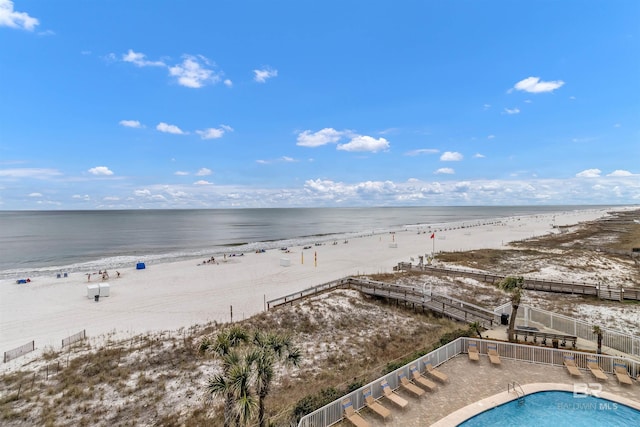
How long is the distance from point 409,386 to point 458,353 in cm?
447

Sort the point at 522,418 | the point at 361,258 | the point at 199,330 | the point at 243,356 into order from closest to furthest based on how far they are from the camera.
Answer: the point at 243,356, the point at 522,418, the point at 199,330, the point at 361,258

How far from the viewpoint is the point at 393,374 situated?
489 inches

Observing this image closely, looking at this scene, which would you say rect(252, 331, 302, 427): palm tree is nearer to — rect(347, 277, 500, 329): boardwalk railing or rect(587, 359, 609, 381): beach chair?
rect(587, 359, 609, 381): beach chair

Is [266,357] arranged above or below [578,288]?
above

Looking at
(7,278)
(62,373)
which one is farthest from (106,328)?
(7,278)

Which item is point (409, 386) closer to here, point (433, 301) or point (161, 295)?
point (433, 301)

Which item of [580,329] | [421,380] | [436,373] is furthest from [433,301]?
[421,380]

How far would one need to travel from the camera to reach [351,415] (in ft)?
35.3

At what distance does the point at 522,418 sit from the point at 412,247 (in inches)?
2142

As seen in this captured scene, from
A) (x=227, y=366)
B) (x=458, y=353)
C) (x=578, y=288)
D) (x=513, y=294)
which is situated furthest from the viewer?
(x=578, y=288)

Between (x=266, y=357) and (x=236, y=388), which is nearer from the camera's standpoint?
(x=236, y=388)

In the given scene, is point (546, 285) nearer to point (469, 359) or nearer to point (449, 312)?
point (449, 312)

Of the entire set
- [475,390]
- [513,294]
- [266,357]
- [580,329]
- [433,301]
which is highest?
[266,357]

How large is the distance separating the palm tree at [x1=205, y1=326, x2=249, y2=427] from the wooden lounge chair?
7.97 metres
